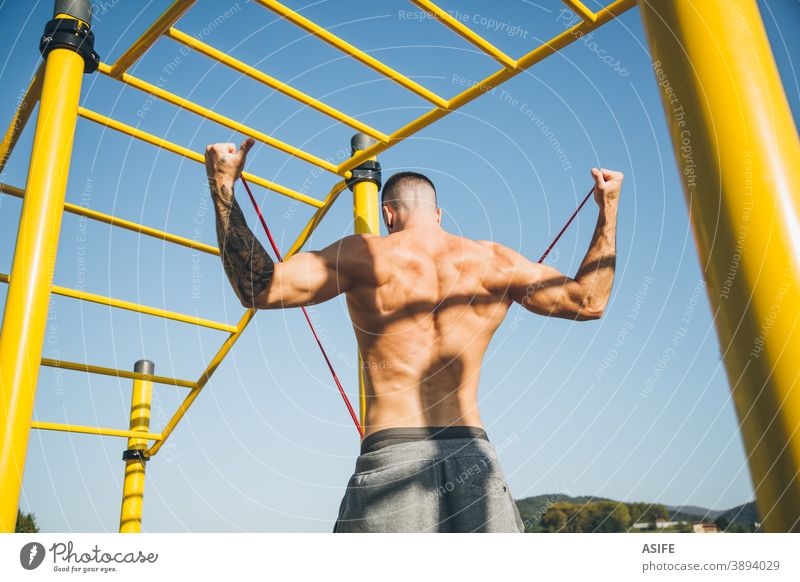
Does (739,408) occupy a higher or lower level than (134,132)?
lower

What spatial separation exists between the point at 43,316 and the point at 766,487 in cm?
274

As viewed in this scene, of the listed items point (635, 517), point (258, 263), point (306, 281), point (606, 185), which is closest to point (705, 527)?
point (635, 517)

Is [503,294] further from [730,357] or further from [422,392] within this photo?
[730,357]

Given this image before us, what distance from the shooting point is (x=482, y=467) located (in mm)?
2350

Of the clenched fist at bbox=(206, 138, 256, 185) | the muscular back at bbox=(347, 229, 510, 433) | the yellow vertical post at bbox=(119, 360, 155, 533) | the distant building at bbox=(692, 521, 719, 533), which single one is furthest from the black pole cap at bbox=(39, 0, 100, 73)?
the distant building at bbox=(692, 521, 719, 533)

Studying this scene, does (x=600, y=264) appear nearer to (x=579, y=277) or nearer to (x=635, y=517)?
(x=579, y=277)

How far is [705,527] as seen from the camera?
1.63 m

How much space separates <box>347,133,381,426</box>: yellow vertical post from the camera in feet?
14.1

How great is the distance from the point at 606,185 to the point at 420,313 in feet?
3.19

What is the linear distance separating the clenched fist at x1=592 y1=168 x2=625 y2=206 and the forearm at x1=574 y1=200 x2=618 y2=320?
0.02 meters

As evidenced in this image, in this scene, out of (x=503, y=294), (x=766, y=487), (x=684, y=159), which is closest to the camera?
(x=766, y=487)
